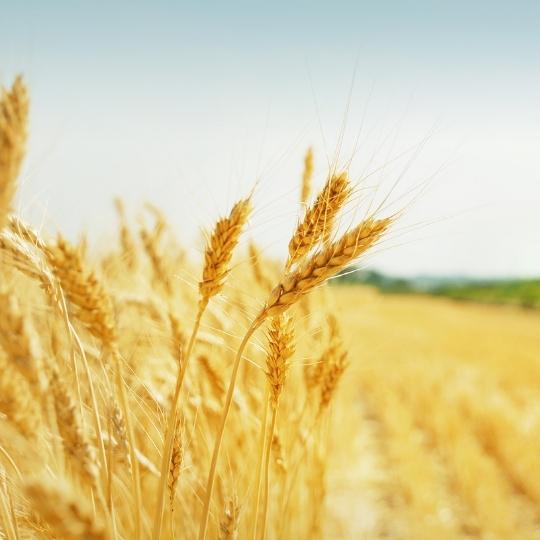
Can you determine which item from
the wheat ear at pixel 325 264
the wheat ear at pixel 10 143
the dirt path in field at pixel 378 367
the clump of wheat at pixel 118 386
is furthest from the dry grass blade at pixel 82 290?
the dirt path in field at pixel 378 367

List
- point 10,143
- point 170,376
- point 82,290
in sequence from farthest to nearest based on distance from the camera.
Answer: point 170,376 → point 82,290 → point 10,143

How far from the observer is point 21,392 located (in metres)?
0.98

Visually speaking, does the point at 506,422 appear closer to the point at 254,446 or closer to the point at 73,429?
the point at 254,446

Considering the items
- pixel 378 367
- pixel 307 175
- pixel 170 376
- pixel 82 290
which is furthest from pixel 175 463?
pixel 378 367

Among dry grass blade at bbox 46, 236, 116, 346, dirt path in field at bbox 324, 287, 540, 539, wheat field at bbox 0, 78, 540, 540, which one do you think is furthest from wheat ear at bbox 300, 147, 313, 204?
dry grass blade at bbox 46, 236, 116, 346

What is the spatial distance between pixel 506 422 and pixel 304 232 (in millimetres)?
5526

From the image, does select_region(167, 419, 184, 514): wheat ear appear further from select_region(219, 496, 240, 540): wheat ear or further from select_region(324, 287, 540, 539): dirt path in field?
select_region(324, 287, 540, 539): dirt path in field

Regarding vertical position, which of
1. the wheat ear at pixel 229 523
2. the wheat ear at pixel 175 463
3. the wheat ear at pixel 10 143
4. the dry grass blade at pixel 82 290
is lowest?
the wheat ear at pixel 229 523

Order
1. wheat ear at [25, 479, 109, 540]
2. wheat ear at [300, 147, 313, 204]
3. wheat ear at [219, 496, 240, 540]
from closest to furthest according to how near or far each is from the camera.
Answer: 1. wheat ear at [25, 479, 109, 540]
2. wheat ear at [219, 496, 240, 540]
3. wheat ear at [300, 147, 313, 204]

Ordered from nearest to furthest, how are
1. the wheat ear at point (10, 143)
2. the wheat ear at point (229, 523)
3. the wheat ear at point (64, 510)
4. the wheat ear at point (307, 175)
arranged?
the wheat ear at point (64, 510), the wheat ear at point (10, 143), the wheat ear at point (229, 523), the wheat ear at point (307, 175)

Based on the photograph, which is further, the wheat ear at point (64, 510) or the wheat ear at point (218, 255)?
the wheat ear at point (218, 255)

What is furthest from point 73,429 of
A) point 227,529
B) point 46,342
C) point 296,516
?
point 296,516

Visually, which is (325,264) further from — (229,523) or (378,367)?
(378,367)

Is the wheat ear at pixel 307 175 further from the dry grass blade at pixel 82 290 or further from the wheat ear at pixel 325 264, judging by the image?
the dry grass blade at pixel 82 290
